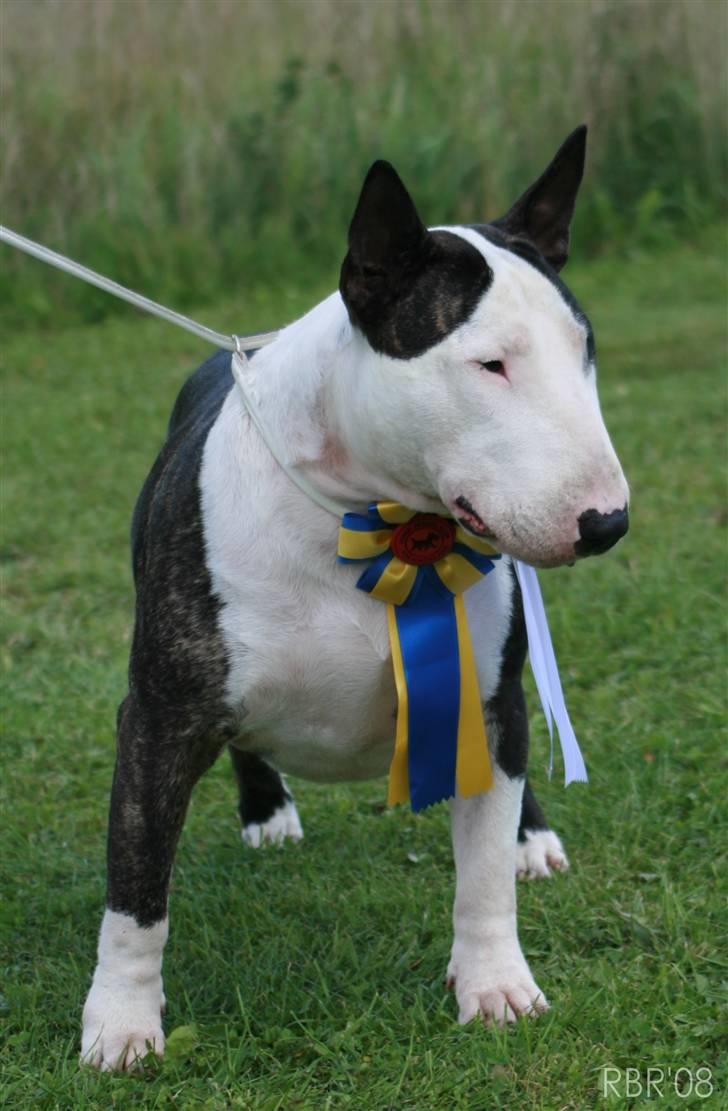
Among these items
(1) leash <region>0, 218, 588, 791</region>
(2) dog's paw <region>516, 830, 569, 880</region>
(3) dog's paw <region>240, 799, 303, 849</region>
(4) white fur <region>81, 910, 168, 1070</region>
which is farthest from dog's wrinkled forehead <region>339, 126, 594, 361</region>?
(3) dog's paw <region>240, 799, 303, 849</region>

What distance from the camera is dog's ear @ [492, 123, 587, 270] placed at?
2648 millimetres

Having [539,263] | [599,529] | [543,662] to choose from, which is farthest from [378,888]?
[539,263]

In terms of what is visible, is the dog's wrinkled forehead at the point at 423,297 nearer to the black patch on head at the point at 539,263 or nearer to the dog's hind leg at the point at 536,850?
the black patch on head at the point at 539,263

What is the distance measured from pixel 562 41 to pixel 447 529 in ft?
28.0

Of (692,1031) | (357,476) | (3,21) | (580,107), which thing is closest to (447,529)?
(357,476)

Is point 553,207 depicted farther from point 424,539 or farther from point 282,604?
point 282,604

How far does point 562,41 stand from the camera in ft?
34.3

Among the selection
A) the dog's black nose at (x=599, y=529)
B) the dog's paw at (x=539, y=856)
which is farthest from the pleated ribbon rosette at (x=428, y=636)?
the dog's paw at (x=539, y=856)

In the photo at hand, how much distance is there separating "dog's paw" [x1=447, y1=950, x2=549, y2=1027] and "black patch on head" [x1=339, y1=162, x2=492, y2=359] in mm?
1170

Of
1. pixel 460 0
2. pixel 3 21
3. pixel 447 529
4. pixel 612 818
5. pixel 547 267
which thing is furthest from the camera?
pixel 460 0

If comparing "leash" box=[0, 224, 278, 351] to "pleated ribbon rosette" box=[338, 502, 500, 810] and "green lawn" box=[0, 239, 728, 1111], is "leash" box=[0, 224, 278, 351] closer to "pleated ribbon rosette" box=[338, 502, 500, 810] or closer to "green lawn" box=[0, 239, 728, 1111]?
"pleated ribbon rosette" box=[338, 502, 500, 810]

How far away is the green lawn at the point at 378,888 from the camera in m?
2.69

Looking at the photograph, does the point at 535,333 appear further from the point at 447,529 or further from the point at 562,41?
the point at 562,41

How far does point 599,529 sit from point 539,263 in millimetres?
486
